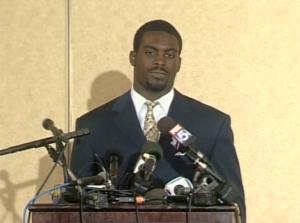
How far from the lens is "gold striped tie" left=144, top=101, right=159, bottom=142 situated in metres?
1.77

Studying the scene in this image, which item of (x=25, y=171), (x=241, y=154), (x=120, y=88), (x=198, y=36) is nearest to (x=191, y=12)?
(x=198, y=36)

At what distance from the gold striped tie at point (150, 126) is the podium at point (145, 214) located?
0.43 meters

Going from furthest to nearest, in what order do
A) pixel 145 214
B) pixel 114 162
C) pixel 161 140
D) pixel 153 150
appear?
1. pixel 161 140
2. pixel 114 162
3. pixel 153 150
4. pixel 145 214

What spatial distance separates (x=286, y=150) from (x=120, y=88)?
1.96 feet

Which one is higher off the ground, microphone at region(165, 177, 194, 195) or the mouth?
the mouth

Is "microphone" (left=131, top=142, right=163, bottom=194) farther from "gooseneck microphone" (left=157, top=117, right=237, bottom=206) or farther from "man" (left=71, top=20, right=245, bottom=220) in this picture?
"man" (left=71, top=20, right=245, bottom=220)

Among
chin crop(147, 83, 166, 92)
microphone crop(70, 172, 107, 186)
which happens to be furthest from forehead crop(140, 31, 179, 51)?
microphone crop(70, 172, 107, 186)

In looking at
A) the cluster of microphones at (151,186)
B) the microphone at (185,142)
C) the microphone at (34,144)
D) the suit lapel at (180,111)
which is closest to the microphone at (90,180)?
the cluster of microphones at (151,186)

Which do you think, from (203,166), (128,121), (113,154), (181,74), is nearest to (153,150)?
(203,166)

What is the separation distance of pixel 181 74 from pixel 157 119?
53 cm

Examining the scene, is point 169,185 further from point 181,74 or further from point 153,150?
point 181,74

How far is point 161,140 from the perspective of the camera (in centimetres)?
175

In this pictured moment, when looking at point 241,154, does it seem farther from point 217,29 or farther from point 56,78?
point 56,78

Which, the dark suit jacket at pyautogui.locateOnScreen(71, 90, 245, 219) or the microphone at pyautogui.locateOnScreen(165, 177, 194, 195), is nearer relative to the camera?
the microphone at pyautogui.locateOnScreen(165, 177, 194, 195)
